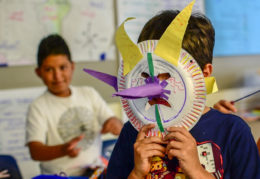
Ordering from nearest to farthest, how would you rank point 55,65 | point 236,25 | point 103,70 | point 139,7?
1. point 55,65
2. point 103,70
3. point 139,7
4. point 236,25

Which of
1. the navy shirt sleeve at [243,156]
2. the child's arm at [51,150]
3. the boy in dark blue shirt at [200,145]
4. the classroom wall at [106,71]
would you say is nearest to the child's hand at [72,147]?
the child's arm at [51,150]

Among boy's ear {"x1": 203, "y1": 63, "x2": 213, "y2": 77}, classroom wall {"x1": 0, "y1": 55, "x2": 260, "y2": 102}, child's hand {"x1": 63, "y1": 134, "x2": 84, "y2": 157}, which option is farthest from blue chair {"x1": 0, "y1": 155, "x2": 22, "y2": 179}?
boy's ear {"x1": 203, "y1": 63, "x2": 213, "y2": 77}

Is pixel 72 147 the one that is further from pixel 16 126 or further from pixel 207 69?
pixel 207 69

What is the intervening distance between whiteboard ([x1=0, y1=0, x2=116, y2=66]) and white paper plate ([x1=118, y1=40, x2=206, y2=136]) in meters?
1.22

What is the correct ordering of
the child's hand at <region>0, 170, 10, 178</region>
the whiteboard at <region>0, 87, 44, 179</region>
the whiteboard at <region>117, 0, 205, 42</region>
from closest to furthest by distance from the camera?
the child's hand at <region>0, 170, 10, 178</region>
the whiteboard at <region>0, 87, 44, 179</region>
the whiteboard at <region>117, 0, 205, 42</region>

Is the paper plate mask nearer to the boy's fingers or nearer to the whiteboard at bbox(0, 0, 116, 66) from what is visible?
the boy's fingers

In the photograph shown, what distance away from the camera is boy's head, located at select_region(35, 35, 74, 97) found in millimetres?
1274

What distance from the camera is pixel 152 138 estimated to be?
0.46 metres

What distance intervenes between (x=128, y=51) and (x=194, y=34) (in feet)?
0.35

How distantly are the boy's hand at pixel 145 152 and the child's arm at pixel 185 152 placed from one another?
16mm

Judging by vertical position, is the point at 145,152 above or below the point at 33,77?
above

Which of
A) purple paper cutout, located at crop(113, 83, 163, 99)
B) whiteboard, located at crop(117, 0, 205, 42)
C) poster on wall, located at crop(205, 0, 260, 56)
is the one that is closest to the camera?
purple paper cutout, located at crop(113, 83, 163, 99)

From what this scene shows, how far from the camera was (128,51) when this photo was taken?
1.60 feet

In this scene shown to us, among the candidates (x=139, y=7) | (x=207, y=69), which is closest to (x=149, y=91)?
(x=207, y=69)
